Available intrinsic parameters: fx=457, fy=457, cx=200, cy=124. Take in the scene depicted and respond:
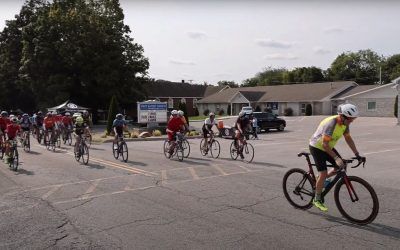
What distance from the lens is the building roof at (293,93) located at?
2504 inches

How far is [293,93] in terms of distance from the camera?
67.4m

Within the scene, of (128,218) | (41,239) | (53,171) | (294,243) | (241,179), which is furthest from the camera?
(53,171)

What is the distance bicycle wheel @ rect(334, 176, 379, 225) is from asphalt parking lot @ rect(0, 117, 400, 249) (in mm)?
154

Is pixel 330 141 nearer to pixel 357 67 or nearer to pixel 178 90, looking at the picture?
pixel 178 90

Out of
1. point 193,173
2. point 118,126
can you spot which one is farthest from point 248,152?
point 118,126

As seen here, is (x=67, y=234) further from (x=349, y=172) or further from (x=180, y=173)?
(x=349, y=172)

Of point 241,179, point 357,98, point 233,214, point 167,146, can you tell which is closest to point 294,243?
point 233,214

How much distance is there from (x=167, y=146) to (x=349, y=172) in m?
6.90

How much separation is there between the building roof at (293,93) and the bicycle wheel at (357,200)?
56360mm

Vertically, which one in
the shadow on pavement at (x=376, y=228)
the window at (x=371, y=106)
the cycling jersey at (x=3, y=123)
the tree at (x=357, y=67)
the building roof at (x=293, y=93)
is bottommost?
the shadow on pavement at (x=376, y=228)

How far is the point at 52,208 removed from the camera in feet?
28.4

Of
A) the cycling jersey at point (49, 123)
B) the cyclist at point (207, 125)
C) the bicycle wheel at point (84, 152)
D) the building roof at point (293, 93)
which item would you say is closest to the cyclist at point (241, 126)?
the cyclist at point (207, 125)

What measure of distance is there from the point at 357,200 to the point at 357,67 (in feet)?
332

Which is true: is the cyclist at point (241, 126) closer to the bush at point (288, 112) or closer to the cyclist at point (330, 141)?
the cyclist at point (330, 141)
